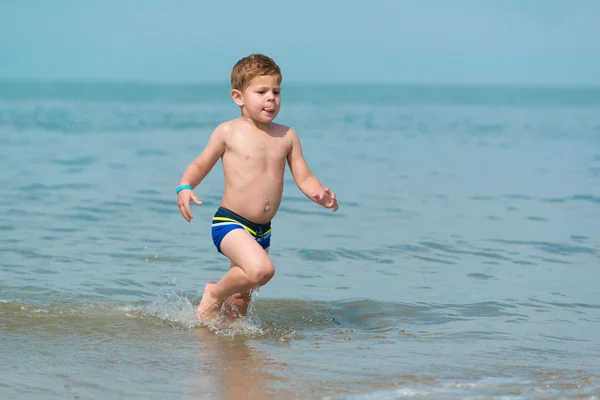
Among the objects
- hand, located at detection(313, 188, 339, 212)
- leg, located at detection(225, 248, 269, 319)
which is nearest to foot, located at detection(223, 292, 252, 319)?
leg, located at detection(225, 248, 269, 319)

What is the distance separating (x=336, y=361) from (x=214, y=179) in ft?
33.2

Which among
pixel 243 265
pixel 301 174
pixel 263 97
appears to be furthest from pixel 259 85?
pixel 243 265

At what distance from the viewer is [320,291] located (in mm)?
7250

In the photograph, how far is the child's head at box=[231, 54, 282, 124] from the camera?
18.4ft

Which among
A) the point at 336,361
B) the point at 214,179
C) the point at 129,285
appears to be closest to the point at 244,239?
the point at 336,361

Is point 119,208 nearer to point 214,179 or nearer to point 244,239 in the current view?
point 214,179

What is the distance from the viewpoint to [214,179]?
1488cm

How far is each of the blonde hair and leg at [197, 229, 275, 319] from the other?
902 millimetres

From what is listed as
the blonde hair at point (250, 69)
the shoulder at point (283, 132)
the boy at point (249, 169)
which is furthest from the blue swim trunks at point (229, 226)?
the blonde hair at point (250, 69)

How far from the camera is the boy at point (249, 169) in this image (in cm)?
558

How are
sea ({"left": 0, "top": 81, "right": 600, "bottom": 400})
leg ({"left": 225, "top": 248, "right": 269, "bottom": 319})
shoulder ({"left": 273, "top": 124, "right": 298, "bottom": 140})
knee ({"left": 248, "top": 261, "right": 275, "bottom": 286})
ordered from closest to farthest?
1. sea ({"left": 0, "top": 81, "right": 600, "bottom": 400})
2. knee ({"left": 248, "top": 261, "right": 275, "bottom": 286})
3. shoulder ({"left": 273, "top": 124, "right": 298, "bottom": 140})
4. leg ({"left": 225, "top": 248, "right": 269, "bottom": 319})

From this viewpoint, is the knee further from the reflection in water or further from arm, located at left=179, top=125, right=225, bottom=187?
arm, located at left=179, top=125, right=225, bottom=187

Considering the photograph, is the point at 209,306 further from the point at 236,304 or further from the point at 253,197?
the point at 253,197

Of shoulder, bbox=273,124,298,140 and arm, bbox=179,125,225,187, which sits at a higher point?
shoulder, bbox=273,124,298,140
